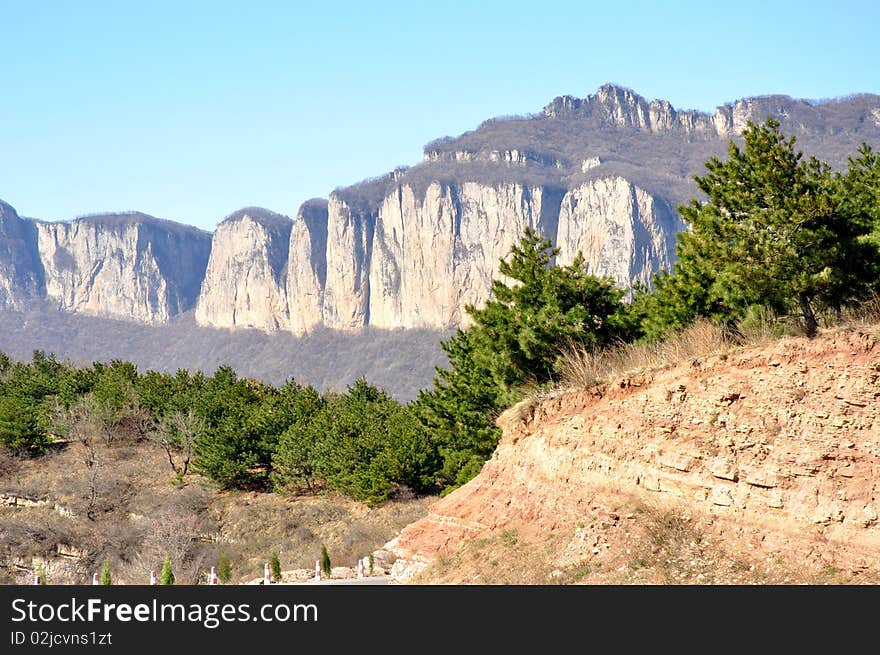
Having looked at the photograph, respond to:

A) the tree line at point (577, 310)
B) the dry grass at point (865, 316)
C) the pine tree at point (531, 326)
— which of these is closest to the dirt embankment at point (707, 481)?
the dry grass at point (865, 316)

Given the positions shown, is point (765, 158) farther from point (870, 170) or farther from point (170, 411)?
point (170, 411)

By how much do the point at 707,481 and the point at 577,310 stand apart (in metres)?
9.85

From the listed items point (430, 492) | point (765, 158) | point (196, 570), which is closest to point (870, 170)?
point (765, 158)

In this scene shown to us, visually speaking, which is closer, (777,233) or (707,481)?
(707,481)

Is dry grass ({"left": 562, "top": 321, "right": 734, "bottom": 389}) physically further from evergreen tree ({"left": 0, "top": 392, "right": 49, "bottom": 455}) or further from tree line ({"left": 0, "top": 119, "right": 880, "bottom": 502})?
evergreen tree ({"left": 0, "top": 392, "right": 49, "bottom": 455})

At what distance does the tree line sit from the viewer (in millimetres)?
17406

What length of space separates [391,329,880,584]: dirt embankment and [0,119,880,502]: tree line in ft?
5.51

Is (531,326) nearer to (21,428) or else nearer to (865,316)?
(865,316)

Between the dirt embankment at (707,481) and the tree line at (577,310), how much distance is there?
1678 mm

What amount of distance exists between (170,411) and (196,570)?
25831 mm

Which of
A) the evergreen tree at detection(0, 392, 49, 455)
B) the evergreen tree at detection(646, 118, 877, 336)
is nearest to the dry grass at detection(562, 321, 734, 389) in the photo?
the evergreen tree at detection(646, 118, 877, 336)

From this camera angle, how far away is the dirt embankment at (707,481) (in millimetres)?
13445

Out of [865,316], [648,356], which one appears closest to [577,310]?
[648,356]

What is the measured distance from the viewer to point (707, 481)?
Result: 590 inches
